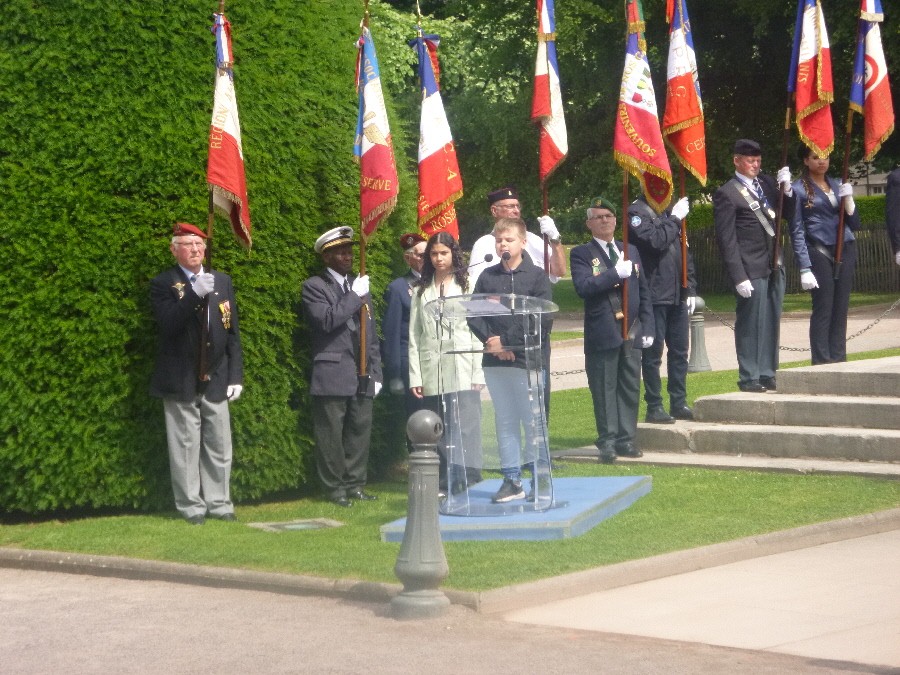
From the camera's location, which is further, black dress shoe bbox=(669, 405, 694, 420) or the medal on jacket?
black dress shoe bbox=(669, 405, 694, 420)

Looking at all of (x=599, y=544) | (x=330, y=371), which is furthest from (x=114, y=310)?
(x=599, y=544)

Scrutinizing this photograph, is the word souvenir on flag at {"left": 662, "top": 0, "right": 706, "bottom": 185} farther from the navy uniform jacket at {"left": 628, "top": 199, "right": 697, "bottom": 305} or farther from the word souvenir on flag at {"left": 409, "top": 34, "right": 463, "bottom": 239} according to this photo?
the word souvenir on flag at {"left": 409, "top": 34, "right": 463, "bottom": 239}

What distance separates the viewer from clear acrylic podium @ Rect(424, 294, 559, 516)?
9.11m

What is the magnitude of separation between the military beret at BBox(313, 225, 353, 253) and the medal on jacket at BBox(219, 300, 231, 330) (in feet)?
3.13

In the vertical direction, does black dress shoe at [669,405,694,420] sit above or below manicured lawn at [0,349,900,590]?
above

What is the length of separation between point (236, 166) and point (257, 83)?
1.03 meters

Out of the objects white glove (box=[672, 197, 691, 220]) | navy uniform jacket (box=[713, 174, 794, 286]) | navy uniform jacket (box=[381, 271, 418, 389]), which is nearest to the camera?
navy uniform jacket (box=[381, 271, 418, 389])

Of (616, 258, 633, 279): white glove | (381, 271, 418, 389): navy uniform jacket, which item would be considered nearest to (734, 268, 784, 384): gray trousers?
(616, 258, 633, 279): white glove

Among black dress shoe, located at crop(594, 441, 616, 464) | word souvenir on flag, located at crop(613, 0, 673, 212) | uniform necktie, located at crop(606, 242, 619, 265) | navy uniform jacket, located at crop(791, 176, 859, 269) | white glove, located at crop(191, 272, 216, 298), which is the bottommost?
black dress shoe, located at crop(594, 441, 616, 464)

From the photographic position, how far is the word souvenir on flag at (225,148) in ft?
31.6

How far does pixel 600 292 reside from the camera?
11.3m

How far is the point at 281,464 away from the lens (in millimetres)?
10578

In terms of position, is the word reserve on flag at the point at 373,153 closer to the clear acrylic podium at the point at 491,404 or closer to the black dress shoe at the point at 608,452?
the clear acrylic podium at the point at 491,404

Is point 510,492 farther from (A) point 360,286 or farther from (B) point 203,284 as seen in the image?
(B) point 203,284
